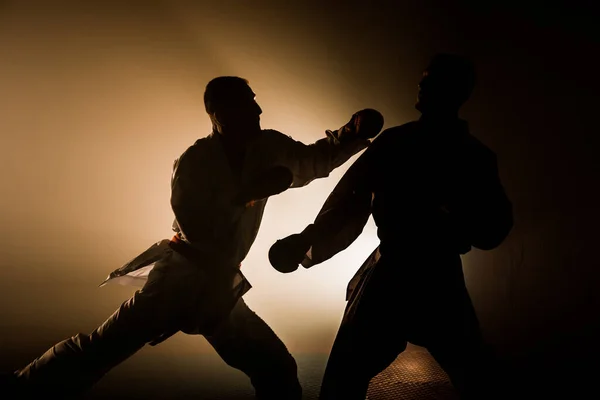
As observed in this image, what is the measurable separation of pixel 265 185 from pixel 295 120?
37.2 inches

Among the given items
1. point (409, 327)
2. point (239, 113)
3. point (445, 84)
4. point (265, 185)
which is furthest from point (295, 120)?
point (409, 327)

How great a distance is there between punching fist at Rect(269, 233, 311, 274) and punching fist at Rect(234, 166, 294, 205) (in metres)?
0.24

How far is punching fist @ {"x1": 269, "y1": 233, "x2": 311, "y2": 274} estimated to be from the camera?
1.45 meters

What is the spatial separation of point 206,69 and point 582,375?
241 centimetres

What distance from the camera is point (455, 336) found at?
1436mm

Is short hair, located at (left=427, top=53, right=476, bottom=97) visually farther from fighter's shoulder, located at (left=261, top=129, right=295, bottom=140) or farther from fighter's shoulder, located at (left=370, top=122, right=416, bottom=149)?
fighter's shoulder, located at (left=261, top=129, right=295, bottom=140)

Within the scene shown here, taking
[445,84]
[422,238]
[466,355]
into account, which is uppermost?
[445,84]

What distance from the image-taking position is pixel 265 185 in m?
1.64

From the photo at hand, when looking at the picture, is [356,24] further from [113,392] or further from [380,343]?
[113,392]

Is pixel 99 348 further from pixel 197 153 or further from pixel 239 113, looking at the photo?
pixel 239 113

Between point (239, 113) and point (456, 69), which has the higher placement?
point (239, 113)

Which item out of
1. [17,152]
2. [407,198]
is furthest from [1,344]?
[407,198]

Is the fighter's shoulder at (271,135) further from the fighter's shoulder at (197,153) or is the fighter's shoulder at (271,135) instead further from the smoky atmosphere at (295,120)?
the smoky atmosphere at (295,120)

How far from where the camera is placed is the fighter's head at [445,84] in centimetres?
149
